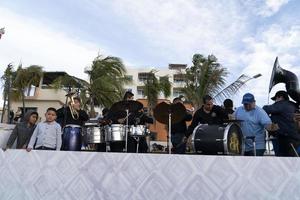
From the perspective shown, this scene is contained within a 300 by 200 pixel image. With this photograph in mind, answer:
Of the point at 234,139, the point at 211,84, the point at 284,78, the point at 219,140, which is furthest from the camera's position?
the point at 211,84

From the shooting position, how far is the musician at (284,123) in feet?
21.3

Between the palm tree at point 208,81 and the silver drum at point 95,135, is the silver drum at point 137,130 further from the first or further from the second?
the palm tree at point 208,81

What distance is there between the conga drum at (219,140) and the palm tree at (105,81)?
51.5 feet

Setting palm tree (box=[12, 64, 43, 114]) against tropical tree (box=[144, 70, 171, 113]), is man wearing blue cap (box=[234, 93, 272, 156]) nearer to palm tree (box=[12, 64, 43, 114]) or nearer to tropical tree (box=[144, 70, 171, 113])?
tropical tree (box=[144, 70, 171, 113])

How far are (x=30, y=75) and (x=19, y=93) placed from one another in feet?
5.05

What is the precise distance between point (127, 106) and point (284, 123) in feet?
9.45

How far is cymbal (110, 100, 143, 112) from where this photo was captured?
23.8 feet

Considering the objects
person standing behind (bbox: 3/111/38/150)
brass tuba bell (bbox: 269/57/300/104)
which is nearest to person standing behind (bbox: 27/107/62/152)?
person standing behind (bbox: 3/111/38/150)

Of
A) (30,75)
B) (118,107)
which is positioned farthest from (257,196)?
(30,75)

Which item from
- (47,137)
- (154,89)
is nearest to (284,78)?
(47,137)

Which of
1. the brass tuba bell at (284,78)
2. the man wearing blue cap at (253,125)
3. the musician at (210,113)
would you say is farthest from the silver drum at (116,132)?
the brass tuba bell at (284,78)

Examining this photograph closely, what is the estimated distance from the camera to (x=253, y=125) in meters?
6.58

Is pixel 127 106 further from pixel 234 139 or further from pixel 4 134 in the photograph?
pixel 4 134

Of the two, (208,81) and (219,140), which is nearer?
(219,140)
